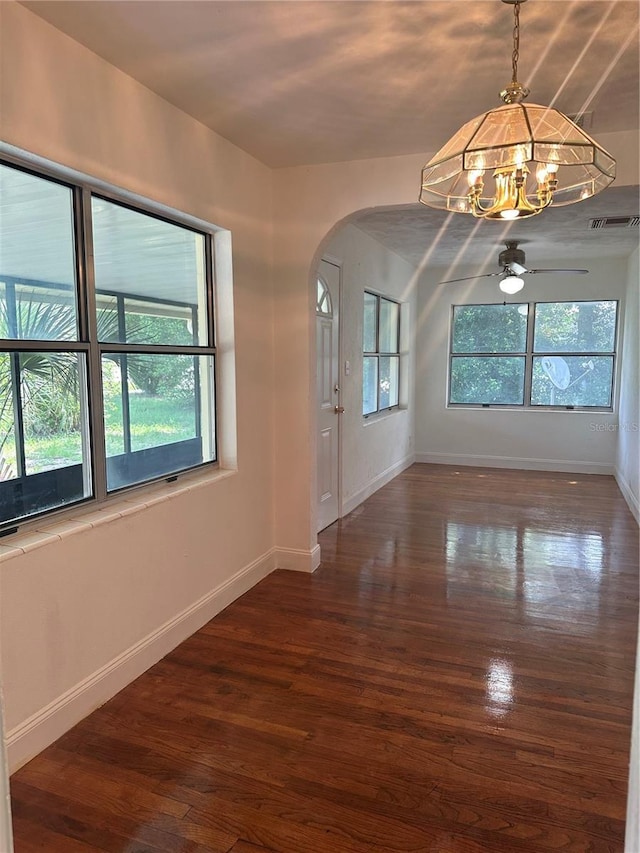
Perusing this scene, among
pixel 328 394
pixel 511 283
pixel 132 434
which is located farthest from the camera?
pixel 511 283

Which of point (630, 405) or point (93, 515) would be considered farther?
point (630, 405)

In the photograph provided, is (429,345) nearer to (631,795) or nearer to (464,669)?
(464,669)

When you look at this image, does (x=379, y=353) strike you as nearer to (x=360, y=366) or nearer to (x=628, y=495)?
(x=360, y=366)

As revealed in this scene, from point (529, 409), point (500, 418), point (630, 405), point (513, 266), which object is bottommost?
point (500, 418)

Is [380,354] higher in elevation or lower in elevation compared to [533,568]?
higher

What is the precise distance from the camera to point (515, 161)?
1670mm

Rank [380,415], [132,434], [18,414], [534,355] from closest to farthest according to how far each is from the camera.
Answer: [18,414] < [132,434] < [380,415] < [534,355]

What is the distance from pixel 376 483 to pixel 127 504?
12.8 feet

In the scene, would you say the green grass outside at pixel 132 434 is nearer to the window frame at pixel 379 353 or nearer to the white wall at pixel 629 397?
the window frame at pixel 379 353

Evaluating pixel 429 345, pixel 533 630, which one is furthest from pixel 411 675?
pixel 429 345

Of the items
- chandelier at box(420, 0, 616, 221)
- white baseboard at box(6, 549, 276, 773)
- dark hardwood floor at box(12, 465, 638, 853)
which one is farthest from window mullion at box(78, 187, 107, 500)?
chandelier at box(420, 0, 616, 221)

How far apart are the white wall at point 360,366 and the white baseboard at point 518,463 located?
29.6 inches

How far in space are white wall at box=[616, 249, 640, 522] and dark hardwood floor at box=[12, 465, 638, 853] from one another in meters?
2.17

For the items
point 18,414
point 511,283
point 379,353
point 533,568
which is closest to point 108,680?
point 18,414
